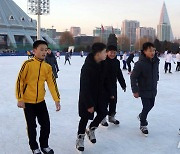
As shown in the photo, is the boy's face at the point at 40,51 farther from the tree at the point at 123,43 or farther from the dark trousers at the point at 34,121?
the tree at the point at 123,43

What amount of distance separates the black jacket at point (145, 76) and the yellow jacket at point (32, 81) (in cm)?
140

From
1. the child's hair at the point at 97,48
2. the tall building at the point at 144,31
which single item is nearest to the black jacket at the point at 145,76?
the child's hair at the point at 97,48

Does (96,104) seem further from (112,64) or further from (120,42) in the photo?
(120,42)

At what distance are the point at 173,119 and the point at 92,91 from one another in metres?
2.38

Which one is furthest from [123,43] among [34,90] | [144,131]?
[34,90]

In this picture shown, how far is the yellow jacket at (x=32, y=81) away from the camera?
3197mm

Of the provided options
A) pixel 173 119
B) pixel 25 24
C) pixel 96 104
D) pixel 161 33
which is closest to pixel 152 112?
pixel 173 119

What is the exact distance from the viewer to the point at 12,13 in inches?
2928

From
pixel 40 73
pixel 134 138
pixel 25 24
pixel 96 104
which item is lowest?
pixel 134 138

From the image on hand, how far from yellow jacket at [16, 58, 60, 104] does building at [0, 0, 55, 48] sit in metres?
63.2

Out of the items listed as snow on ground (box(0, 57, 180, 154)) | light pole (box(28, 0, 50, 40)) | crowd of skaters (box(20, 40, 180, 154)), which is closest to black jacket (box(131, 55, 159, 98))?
snow on ground (box(0, 57, 180, 154))

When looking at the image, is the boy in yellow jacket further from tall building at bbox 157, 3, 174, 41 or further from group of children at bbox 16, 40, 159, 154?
tall building at bbox 157, 3, 174, 41

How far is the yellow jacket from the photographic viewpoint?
3197mm

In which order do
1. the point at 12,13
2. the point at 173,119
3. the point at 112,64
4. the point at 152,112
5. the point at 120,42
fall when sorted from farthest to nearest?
the point at 120,42
the point at 12,13
the point at 152,112
the point at 173,119
the point at 112,64
